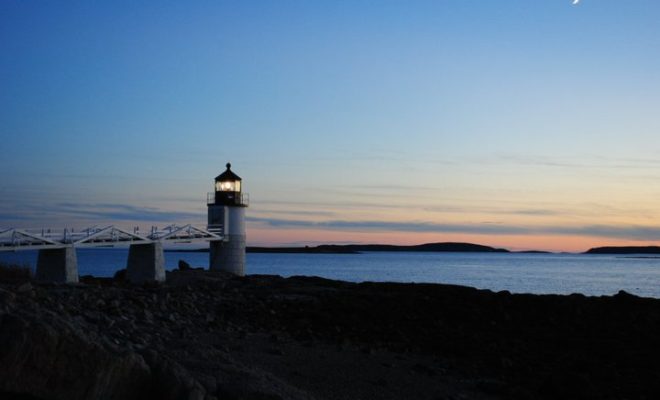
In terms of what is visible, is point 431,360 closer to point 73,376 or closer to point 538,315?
point 538,315

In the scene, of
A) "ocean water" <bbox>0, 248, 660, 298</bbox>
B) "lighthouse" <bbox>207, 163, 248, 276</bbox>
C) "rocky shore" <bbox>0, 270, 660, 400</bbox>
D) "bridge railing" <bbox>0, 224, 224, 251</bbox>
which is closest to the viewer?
"rocky shore" <bbox>0, 270, 660, 400</bbox>

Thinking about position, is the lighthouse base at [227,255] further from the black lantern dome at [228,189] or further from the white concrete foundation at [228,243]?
the black lantern dome at [228,189]

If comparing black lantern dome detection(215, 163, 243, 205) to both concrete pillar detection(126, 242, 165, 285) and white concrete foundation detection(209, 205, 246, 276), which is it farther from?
concrete pillar detection(126, 242, 165, 285)

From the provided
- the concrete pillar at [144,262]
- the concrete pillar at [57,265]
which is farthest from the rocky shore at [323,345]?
the concrete pillar at [144,262]

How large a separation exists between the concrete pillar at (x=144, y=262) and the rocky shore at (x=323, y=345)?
7.09 metres

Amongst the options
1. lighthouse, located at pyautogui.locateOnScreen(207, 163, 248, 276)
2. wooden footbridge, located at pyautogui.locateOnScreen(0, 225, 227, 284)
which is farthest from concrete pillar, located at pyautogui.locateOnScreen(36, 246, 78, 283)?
lighthouse, located at pyautogui.locateOnScreen(207, 163, 248, 276)

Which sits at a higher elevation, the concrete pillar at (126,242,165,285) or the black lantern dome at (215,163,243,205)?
the black lantern dome at (215,163,243,205)

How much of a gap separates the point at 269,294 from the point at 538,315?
757 cm

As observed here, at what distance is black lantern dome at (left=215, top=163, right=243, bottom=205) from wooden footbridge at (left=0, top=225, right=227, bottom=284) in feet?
4.58

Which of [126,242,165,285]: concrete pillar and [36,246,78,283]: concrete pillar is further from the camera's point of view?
[126,242,165,285]: concrete pillar

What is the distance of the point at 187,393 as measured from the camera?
690cm

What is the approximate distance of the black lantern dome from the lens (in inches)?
1355

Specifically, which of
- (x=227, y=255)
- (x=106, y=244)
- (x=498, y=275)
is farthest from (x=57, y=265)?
(x=498, y=275)

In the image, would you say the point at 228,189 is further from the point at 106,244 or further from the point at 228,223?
the point at 106,244
